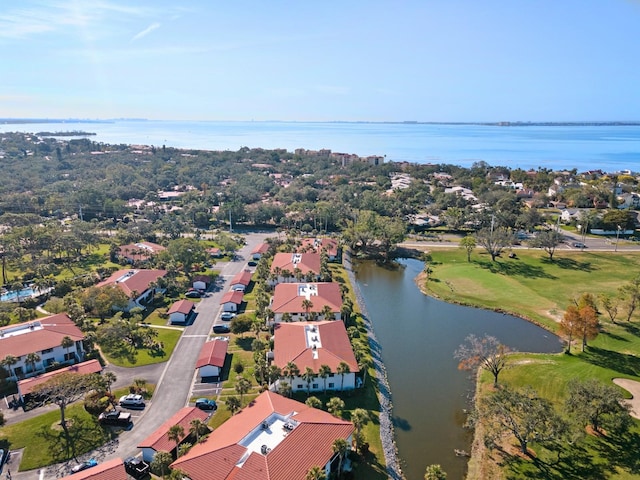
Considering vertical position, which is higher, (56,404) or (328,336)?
(328,336)

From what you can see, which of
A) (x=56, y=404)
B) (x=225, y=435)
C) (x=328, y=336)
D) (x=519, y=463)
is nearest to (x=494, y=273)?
(x=328, y=336)

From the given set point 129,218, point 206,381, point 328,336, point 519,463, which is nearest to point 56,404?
point 206,381

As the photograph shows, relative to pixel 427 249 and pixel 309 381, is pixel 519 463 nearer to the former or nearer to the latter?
pixel 309 381

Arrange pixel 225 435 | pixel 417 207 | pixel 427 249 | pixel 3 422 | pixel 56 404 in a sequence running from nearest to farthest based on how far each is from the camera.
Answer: pixel 225 435 < pixel 3 422 < pixel 56 404 < pixel 427 249 < pixel 417 207

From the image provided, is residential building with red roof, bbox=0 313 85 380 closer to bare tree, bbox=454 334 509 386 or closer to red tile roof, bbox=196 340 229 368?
red tile roof, bbox=196 340 229 368

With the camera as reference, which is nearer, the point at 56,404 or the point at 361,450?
the point at 361,450

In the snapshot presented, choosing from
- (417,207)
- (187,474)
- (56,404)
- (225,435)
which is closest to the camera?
(187,474)

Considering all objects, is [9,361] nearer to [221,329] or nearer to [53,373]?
[53,373]
